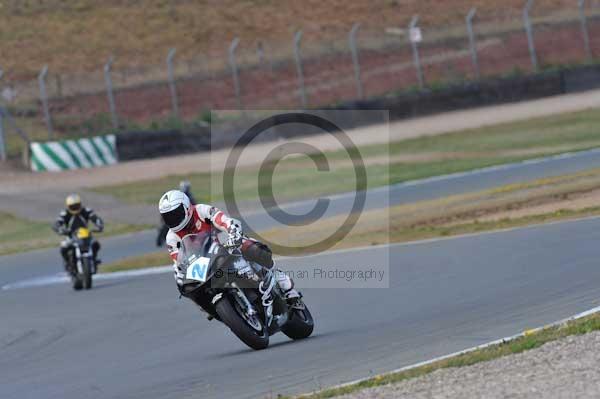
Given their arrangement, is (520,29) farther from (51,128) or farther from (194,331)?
(194,331)

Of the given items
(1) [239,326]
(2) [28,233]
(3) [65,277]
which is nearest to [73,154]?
(2) [28,233]

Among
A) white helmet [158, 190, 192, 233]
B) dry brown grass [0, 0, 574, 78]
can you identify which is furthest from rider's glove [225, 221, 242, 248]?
dry brown grass [0, 0, 574, 78]

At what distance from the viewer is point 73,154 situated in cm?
3550

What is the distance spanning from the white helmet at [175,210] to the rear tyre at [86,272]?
853cm

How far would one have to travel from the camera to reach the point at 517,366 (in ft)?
24.8


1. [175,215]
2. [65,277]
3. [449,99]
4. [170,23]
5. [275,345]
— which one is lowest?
[65,277]

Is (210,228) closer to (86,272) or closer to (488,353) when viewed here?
(488,353)

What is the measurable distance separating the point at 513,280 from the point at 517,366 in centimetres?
488

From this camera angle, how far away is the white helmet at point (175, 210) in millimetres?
9742

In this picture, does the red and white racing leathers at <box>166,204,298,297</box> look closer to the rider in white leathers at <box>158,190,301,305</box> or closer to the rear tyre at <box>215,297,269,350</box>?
the rider in white leathers at <box>158,190,301,305</box>

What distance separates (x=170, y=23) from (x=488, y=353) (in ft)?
154

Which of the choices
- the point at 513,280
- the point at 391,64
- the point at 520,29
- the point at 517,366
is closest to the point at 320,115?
the point at 391,64

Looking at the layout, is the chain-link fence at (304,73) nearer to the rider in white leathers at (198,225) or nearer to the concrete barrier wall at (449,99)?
the concrete barrier wall at (449,99)

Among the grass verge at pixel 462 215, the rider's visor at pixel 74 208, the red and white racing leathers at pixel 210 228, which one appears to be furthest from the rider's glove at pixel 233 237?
the rider's visor at pixel 74 208
